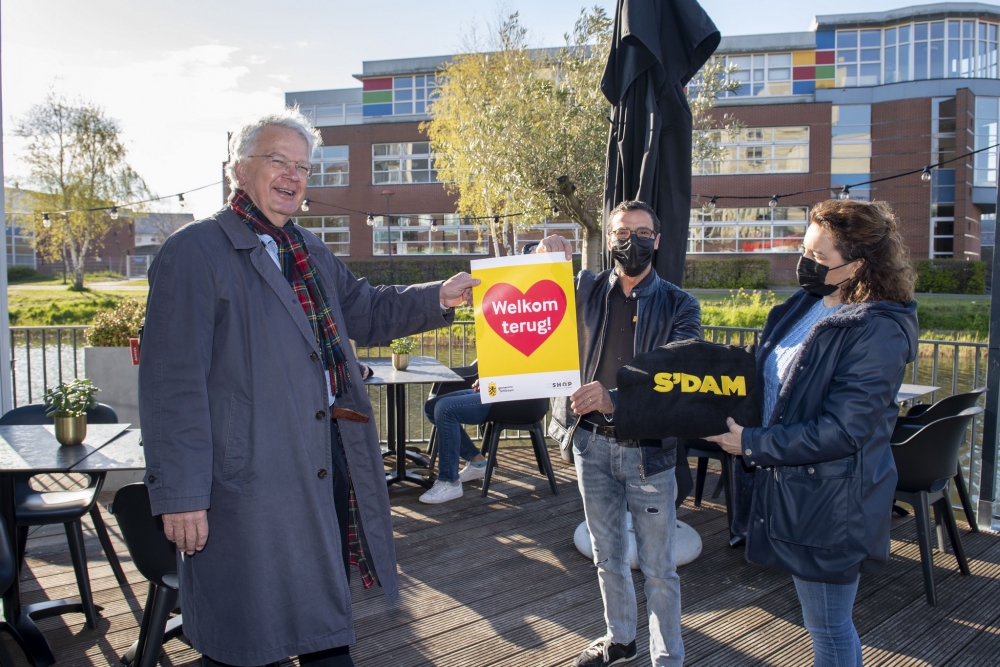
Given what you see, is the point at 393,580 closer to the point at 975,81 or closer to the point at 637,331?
the point at 637,331

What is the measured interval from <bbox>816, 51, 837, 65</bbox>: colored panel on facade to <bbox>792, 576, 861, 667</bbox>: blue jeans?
3551cm

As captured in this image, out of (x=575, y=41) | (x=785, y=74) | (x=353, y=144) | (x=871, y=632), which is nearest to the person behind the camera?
(x=871, y=632)

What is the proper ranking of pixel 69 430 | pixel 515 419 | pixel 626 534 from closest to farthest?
pixel 626 534 → pixel 69 430 → pixel 515 419

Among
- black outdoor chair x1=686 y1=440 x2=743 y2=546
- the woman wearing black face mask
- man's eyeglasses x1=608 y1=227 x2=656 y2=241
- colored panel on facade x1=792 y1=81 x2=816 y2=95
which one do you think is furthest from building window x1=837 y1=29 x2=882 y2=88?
the woman wearing black face mask

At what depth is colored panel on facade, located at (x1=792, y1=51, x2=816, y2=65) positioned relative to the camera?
1248 inches

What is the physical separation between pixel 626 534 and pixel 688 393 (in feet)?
2.44

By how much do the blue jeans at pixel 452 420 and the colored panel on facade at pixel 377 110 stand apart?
3436cm

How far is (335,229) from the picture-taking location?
34875 millimetres

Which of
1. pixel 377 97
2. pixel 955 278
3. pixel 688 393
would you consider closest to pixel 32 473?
pixel 688 393

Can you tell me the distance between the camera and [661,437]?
7.45 feet

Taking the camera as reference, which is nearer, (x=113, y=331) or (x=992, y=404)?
(x=992, y=404)

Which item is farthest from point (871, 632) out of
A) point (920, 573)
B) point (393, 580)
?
point (393, 580)

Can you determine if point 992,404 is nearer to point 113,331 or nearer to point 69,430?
point 69,430

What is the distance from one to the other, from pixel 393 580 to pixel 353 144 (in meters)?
34.8
